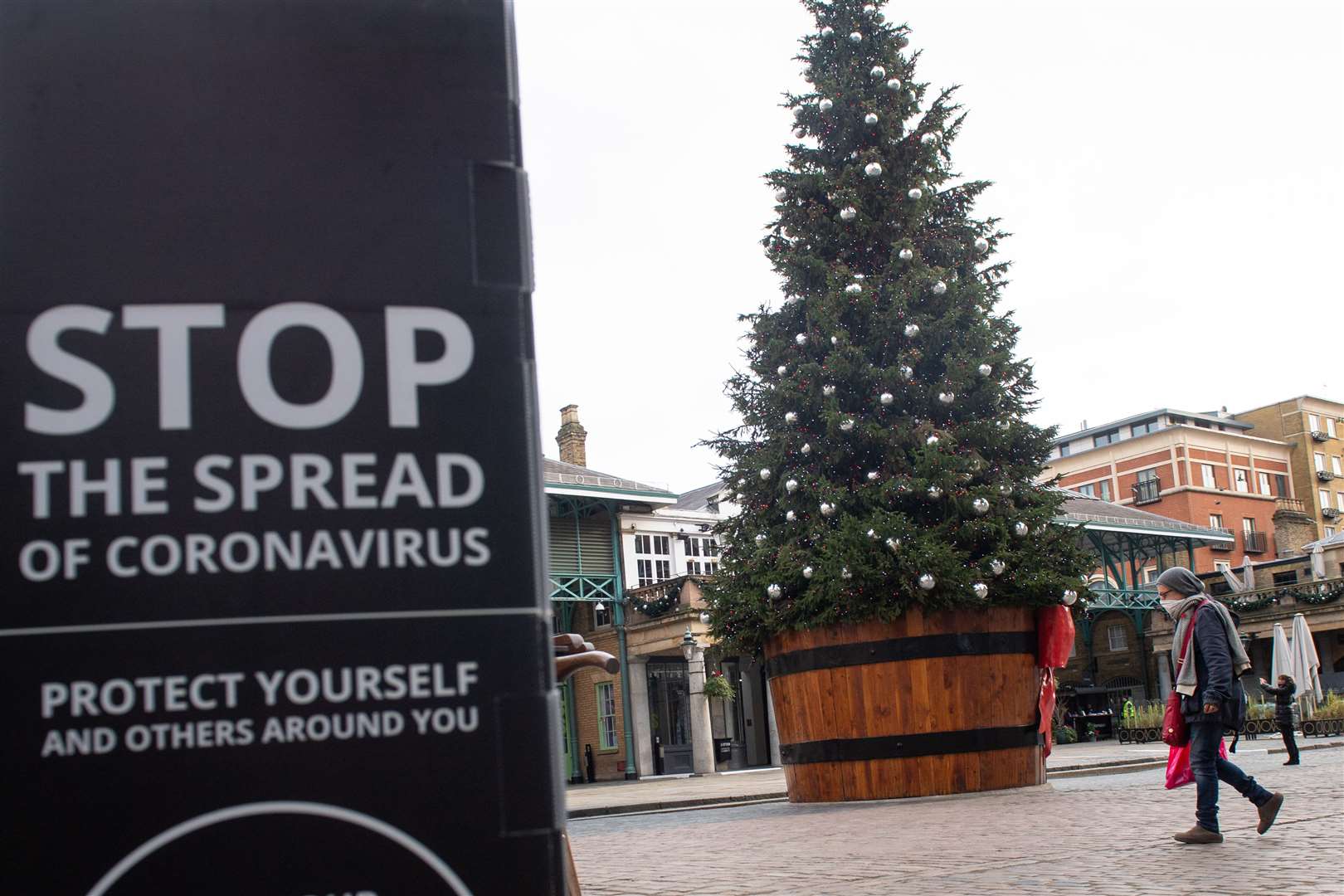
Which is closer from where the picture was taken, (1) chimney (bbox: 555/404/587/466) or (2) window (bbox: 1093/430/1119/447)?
(1) chimney (bbox: 555/404/587/466)

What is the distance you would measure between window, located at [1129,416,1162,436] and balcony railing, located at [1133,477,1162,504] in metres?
2.76

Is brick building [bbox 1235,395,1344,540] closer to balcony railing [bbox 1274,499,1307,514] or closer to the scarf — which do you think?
balcony railing [bbox 1274,499,1307,514]

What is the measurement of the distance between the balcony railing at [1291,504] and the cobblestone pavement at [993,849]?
6510cm

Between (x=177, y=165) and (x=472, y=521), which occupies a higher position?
(x=177, y=165)

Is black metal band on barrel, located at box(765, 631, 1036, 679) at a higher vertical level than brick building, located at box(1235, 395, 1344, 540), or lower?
lower

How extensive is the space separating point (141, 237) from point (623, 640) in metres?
35.1

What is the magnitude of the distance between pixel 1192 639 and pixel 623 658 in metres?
29.9

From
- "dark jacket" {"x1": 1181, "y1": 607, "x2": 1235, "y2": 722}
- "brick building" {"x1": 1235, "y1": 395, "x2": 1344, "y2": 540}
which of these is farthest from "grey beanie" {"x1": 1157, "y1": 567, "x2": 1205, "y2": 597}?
"brick building" {"x1": 1235, "y1": 395, "x2": 1344, "y2": 540}

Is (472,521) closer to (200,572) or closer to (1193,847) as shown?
(200,572)

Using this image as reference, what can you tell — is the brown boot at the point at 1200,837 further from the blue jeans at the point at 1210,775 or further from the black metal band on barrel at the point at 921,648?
the black metal band on barrel at the point at 921,648

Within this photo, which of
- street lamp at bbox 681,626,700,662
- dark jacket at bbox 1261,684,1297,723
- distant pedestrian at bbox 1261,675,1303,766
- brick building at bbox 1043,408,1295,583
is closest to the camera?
distant pedestrian at bbox 1261,675,1303,766

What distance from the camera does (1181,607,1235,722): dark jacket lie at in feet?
23.9

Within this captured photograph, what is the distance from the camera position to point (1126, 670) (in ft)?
177

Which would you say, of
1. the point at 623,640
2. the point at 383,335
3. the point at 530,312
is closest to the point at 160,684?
the point at 383,335
